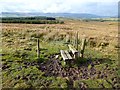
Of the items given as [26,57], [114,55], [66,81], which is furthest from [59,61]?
[114,55]

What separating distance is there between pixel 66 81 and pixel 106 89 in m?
2.53

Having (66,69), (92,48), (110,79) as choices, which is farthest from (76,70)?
(92,48)

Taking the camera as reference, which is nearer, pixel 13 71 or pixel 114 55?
pixel 13 71

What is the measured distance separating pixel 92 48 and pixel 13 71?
10391 mm

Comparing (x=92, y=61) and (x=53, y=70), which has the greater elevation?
(x=92, y=61)

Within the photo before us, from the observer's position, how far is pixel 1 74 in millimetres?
14211

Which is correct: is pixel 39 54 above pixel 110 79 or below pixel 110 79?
above

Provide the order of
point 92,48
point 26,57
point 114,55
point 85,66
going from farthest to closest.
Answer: point 92,48
point 114,55
point 26,57
point 85,66

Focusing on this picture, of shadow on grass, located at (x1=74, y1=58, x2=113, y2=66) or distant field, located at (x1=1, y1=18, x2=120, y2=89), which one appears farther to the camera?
shadow on grass, located at (x1=74, y1=58, x2=113, y2=66)

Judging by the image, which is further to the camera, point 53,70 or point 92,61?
point 92,61

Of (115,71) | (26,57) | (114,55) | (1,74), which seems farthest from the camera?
(114,55)

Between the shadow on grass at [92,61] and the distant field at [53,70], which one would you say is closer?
the distant field at [53,70]

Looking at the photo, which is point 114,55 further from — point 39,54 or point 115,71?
point 39,54

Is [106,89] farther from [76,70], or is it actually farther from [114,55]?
[114,55]
